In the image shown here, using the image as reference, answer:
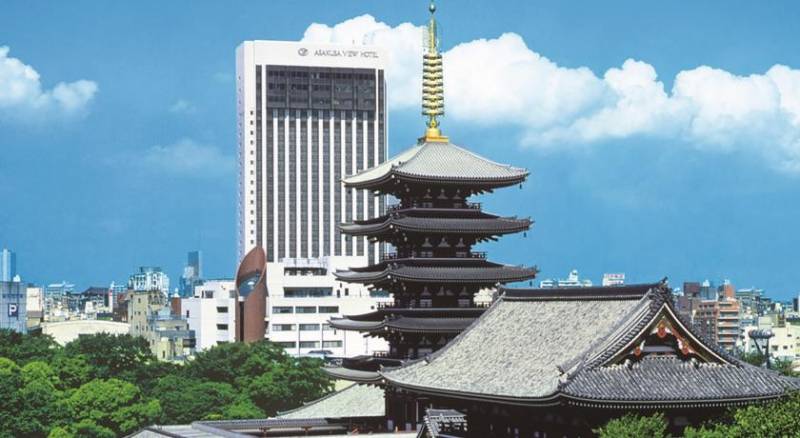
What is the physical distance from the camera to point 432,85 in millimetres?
78062

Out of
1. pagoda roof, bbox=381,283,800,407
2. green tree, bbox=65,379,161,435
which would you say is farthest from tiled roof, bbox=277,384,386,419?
green tree, bbox=65,379,161,435

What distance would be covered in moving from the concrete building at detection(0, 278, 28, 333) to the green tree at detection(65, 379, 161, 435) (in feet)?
280

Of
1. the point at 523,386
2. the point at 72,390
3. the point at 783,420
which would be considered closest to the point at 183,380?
the point at 72,390

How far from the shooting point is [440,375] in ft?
182

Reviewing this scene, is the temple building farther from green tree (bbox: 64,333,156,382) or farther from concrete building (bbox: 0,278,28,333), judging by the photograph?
concrete building (bbox: 0,278,28,333)

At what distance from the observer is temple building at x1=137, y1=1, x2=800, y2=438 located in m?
46.7

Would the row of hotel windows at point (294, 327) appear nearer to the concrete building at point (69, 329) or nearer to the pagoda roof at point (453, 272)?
the concrete building at point (69, 329)

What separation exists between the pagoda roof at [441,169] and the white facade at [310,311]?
9466 cm

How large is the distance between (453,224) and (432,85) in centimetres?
1073

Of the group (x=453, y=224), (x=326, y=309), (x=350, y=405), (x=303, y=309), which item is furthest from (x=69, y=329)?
(x=453, y=224)

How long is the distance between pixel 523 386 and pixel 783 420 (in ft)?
31.7

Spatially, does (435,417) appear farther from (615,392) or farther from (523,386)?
(615,392)

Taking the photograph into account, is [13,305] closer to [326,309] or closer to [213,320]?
[213,320]

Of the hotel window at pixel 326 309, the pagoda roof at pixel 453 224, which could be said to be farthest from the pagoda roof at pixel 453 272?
the hotel window at pixel 326 309
